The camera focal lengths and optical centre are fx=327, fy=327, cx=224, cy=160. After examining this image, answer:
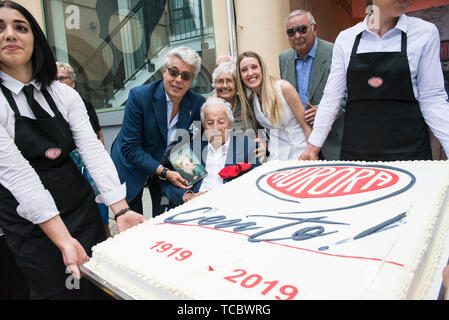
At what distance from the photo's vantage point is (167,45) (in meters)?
5.11

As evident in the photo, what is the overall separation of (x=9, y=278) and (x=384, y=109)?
1784mm

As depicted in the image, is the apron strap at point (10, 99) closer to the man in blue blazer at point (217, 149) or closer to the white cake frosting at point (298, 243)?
the white cake frosting at point (298, 243)

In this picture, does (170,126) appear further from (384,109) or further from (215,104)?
(384,109)

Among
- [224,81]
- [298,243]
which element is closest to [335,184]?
[298,243]

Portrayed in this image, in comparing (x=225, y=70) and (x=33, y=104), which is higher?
(x=225, y=70)

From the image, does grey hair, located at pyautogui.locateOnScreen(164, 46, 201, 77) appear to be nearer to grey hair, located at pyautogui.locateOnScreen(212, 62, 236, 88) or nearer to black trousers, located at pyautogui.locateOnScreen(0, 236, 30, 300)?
grey hair, located at pyautogui.locateOnScreen(212, 62, 236, 88)

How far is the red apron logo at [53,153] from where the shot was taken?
3.70 feet

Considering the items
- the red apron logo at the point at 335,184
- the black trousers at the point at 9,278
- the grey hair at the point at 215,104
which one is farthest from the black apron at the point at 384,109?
the black trousers at the point at 9,278

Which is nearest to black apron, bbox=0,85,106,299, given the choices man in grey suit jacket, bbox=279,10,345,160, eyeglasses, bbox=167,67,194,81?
eyeglasses, bbox=167,67,194,81

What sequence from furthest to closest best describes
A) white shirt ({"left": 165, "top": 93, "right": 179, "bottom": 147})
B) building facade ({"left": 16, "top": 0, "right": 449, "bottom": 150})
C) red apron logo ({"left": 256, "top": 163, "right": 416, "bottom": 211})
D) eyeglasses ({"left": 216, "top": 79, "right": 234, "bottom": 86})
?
building facade ({"left": 16, "top": 0, "right": 449, "bottom": 150})
eyeglasses ({"left": 216, "top": 79, "right": 234, "bottom": 86})
white shirt ({"left": 165, "top": 93, "right": 179, "bottom": 147})
red apron logo ({"left": 256, "top": 163, "right": 416, "bottom": 211})

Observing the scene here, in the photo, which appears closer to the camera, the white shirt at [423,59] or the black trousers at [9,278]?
the white shirt at [423,59]

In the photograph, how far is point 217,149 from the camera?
1763 millimetres

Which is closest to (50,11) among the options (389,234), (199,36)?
(199,36)

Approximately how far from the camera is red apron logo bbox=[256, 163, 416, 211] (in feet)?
2.88
